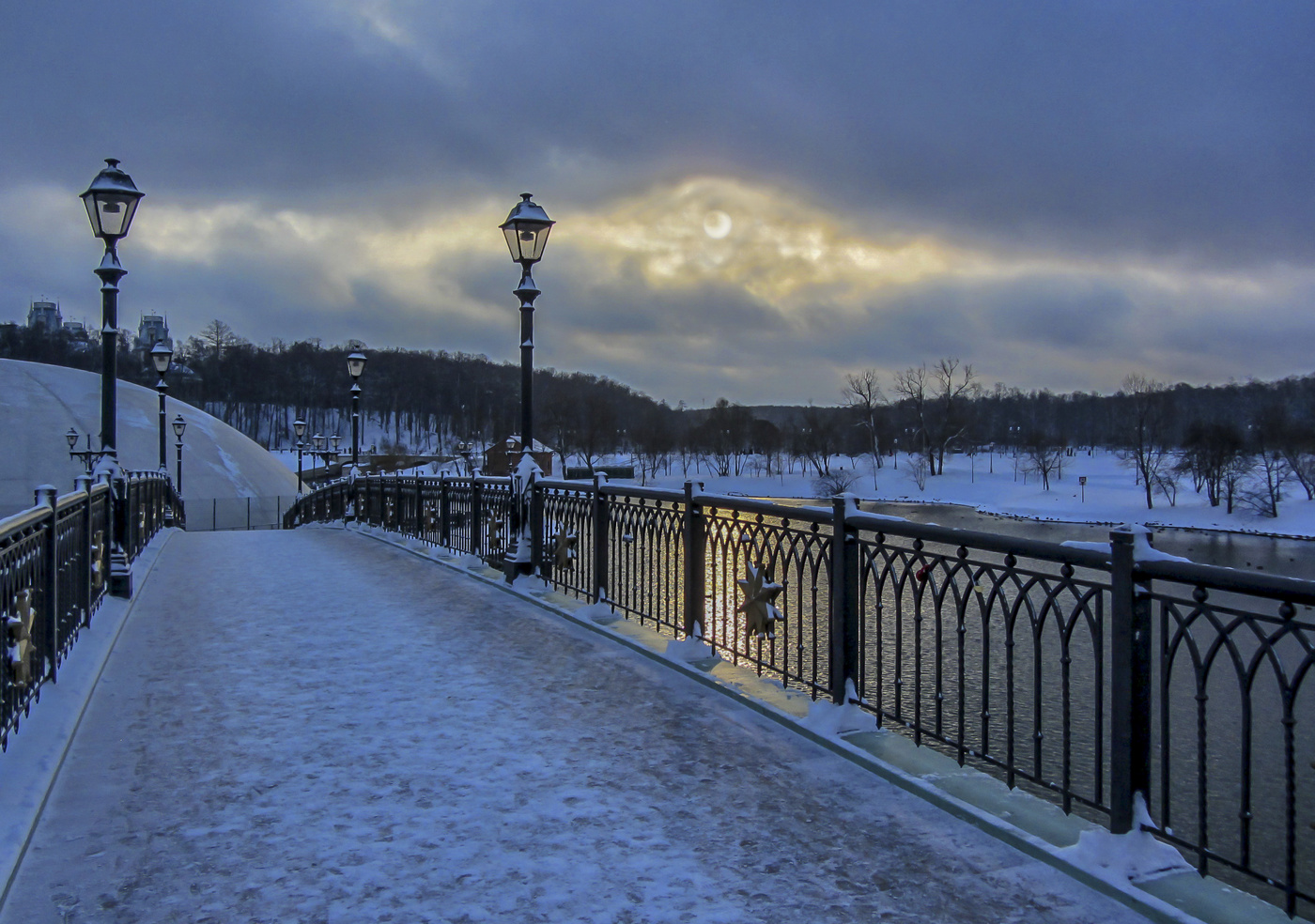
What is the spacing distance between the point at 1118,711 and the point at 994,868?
75cm

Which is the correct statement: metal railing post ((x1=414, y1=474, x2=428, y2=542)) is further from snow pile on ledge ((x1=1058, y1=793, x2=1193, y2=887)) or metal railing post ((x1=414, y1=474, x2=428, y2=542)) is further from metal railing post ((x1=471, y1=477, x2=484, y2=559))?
snow pile on ledge ((x1=1058, y1=793, x2=1193, y2=887))

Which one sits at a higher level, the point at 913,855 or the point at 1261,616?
the point at 1261,616

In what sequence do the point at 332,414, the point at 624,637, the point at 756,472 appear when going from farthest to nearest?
the point at 332,414
the point at 756,472
the point at 624,637

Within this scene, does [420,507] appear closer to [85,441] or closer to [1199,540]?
[1199,540]

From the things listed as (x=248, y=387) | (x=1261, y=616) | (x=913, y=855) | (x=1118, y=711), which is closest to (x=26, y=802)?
(x=913, y=855)

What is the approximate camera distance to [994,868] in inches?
133

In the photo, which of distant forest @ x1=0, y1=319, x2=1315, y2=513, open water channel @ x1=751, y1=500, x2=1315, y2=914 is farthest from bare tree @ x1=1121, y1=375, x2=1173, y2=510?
open water channel @ x1=751, y1=500, x2=1315, y2=914

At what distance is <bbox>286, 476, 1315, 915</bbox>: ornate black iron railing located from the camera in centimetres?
318

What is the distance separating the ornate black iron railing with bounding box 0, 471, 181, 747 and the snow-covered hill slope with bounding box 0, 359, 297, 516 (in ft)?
145

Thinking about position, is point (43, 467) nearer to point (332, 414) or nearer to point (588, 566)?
point (588, 566)

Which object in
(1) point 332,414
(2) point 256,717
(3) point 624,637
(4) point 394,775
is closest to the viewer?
(4) point 394,775

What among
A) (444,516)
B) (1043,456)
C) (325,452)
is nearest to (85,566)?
(444,516)

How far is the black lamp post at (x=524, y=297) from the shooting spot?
10.6 metres

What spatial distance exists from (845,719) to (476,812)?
6.79ft
